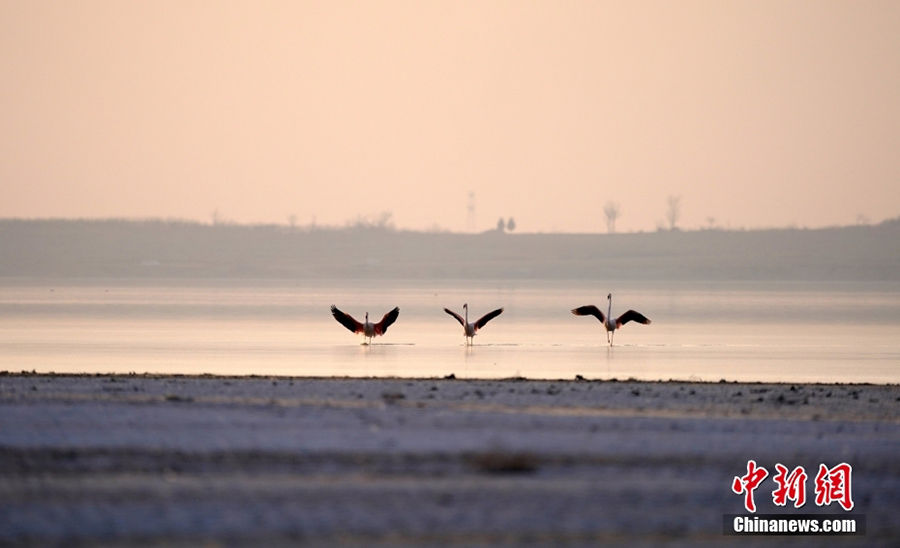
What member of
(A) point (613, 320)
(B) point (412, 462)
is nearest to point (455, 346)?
(A) point (613, 320)

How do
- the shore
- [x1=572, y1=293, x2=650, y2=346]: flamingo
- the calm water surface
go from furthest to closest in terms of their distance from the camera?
[x1=572, y1=293, x2=650, y2=346]: flamingo → the calm water surface → the shore

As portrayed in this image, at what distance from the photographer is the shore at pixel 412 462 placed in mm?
8227

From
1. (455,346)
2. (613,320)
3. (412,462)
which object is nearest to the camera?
(412,462)

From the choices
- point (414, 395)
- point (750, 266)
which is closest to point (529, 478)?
point (414, 395)

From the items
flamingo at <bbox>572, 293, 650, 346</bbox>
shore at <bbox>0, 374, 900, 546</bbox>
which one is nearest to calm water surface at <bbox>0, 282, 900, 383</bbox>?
flamingo at <bbox>572, 293, 650, 346</bbox>

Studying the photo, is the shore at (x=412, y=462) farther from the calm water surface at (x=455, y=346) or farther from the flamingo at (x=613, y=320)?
the flamingo at (x=613, y=320)

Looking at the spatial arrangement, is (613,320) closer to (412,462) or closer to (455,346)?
(455,346)

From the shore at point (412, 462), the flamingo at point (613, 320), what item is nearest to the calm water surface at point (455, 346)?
the flamingo at point (613, 320)

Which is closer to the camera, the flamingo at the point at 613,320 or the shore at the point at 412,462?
the shore at the point at 412,462

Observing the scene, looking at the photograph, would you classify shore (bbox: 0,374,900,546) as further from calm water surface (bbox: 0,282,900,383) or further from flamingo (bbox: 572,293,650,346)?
flamingo (bbox: 572,293,650,346)

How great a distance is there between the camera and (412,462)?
1042 centimetres

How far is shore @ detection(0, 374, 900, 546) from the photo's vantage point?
27.0ft

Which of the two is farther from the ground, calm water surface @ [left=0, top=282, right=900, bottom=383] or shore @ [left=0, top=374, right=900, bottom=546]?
calm water surface @ [left=0, top=282, right=900, bottom=383]

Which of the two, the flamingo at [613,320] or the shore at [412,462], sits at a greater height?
the flamingo at [613,320]
